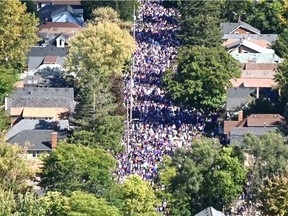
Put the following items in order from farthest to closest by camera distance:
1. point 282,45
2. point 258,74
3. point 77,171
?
point 282,45
point 258,74
point 77,171

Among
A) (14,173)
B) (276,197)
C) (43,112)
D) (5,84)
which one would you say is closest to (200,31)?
(43,112)

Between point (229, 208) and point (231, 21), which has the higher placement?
point (231, 21)

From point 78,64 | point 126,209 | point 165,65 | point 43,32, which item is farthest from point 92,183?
point 43,32

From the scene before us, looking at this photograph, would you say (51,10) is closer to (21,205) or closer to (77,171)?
(77,171)

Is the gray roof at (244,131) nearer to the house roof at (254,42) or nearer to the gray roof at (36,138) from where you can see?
the gray roof at (36,138)

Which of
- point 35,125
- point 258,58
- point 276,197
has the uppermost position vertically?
point 258,58

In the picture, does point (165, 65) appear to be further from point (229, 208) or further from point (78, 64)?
point (229, 208)
